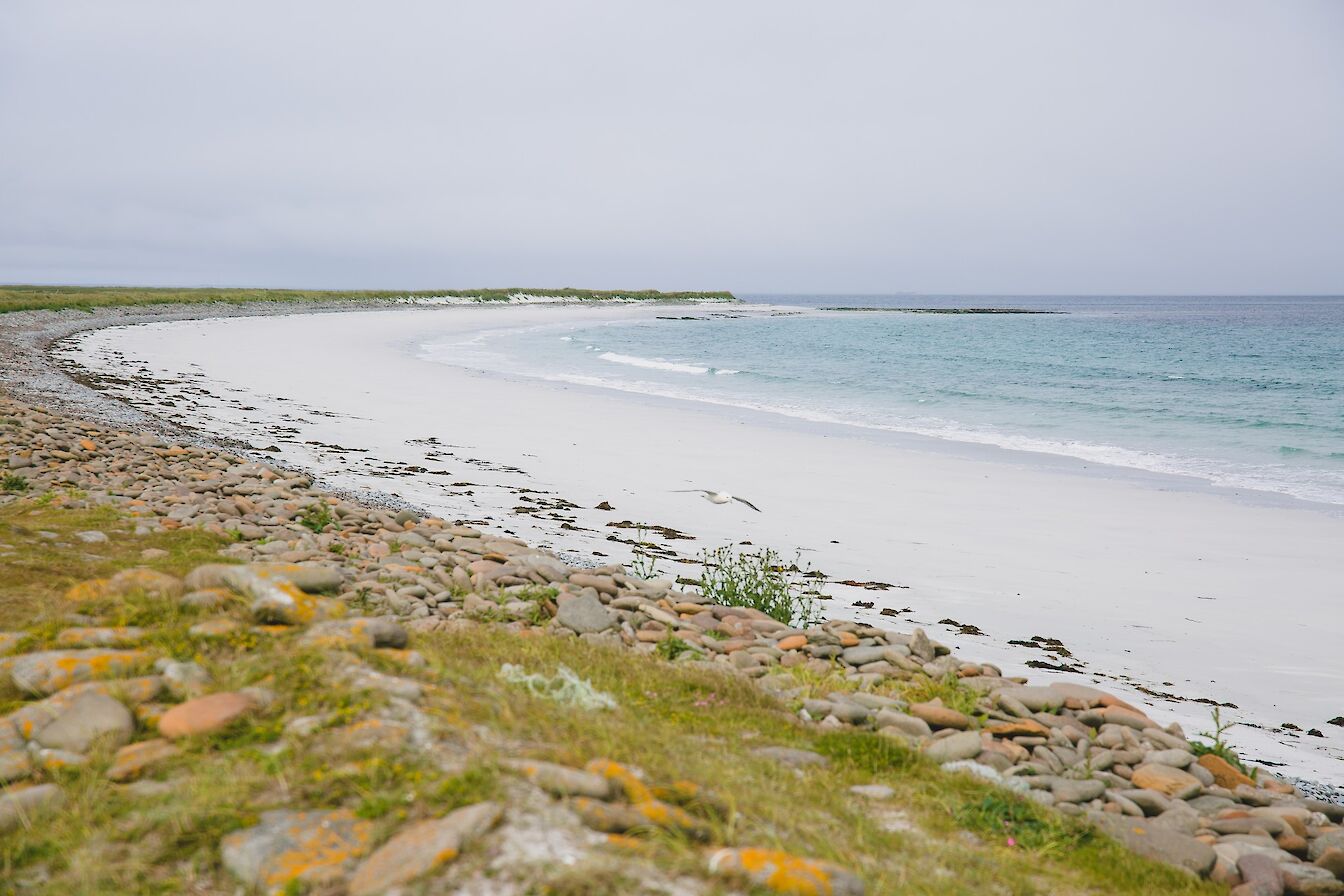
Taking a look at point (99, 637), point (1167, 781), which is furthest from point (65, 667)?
point (1167, 781)

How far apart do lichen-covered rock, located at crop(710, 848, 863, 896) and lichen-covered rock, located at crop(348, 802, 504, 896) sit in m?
0.89

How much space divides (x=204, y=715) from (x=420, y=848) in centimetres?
151

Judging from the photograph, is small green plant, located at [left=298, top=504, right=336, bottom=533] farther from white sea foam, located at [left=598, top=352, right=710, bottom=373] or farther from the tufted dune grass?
white sea foam, located at [left=598, top=352, right=710, bottom=373]

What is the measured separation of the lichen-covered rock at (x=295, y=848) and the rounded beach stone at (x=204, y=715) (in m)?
0.75

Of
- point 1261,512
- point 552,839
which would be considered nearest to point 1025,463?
point 1261,512

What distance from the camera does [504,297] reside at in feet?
409

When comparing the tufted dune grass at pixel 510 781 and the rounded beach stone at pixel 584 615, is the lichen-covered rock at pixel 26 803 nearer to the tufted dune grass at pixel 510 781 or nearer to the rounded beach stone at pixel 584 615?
the tufted dune grass at pixel 510 781

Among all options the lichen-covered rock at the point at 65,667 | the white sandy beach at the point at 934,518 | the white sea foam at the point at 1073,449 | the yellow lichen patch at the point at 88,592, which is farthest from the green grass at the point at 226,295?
the lichen-covered rock at the point at 65,667

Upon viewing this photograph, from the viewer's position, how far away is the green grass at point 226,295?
6266cm

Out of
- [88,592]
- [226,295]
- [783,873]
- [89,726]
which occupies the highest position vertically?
[226,295]

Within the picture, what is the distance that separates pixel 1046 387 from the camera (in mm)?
35188

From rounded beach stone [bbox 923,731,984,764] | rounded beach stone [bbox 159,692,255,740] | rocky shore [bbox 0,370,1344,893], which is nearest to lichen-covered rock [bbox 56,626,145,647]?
rocky shore [bbox 0,370,1344,893]

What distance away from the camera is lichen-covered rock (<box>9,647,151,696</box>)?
4055mm

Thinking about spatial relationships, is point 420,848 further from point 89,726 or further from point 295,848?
point 89,726
